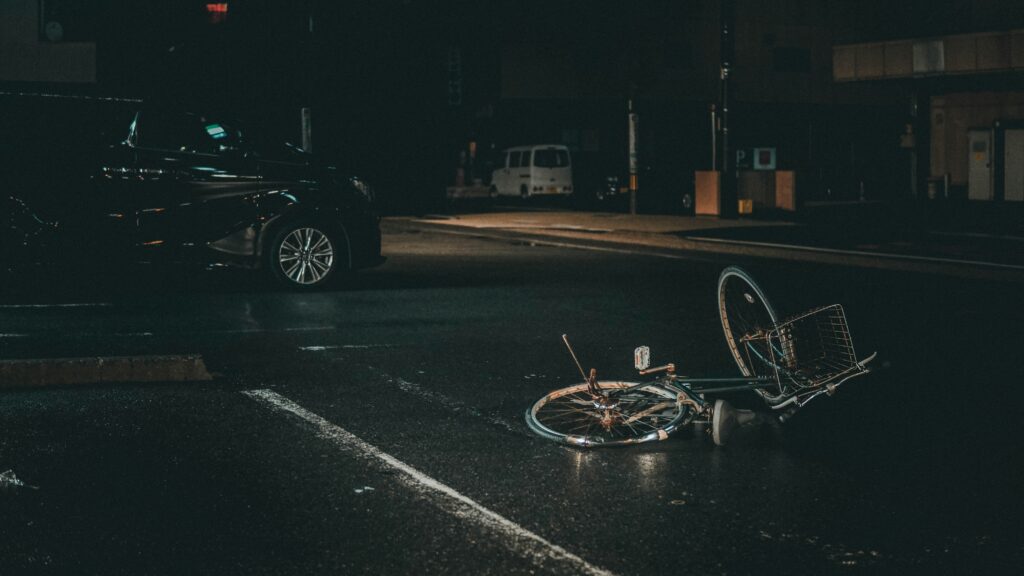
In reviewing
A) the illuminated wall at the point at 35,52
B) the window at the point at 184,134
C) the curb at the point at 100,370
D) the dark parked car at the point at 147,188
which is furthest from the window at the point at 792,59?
the curb at the point at 100,370

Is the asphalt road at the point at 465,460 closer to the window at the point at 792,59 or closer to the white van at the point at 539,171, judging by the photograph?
the white van at the point at 539,171

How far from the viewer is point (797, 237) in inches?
862

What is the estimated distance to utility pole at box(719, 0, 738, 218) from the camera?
1065 inches

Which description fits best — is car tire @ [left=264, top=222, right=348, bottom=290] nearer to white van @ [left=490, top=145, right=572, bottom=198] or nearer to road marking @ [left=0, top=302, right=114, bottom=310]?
road marking @ [left=0, top=302, right=114, bottom=310]

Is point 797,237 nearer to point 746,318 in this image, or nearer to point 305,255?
point 305,255

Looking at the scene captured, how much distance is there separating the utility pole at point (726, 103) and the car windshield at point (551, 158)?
48.0 feet

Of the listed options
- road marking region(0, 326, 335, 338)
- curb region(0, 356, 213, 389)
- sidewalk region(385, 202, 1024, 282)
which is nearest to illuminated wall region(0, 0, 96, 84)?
sidewalk region(385, 202, 1024, 282)

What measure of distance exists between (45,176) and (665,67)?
126 ft

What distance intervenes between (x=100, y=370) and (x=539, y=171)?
113 ft

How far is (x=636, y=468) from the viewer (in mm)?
6320

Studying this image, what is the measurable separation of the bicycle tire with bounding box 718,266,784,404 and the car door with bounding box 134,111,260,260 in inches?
276

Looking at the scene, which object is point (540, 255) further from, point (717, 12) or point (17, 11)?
point (717, 12)

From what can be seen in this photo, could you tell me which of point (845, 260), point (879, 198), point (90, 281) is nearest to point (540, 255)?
point (845, 260)

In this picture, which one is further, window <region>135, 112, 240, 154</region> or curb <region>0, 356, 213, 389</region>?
window <region>135, 112, 240, 154</region>
